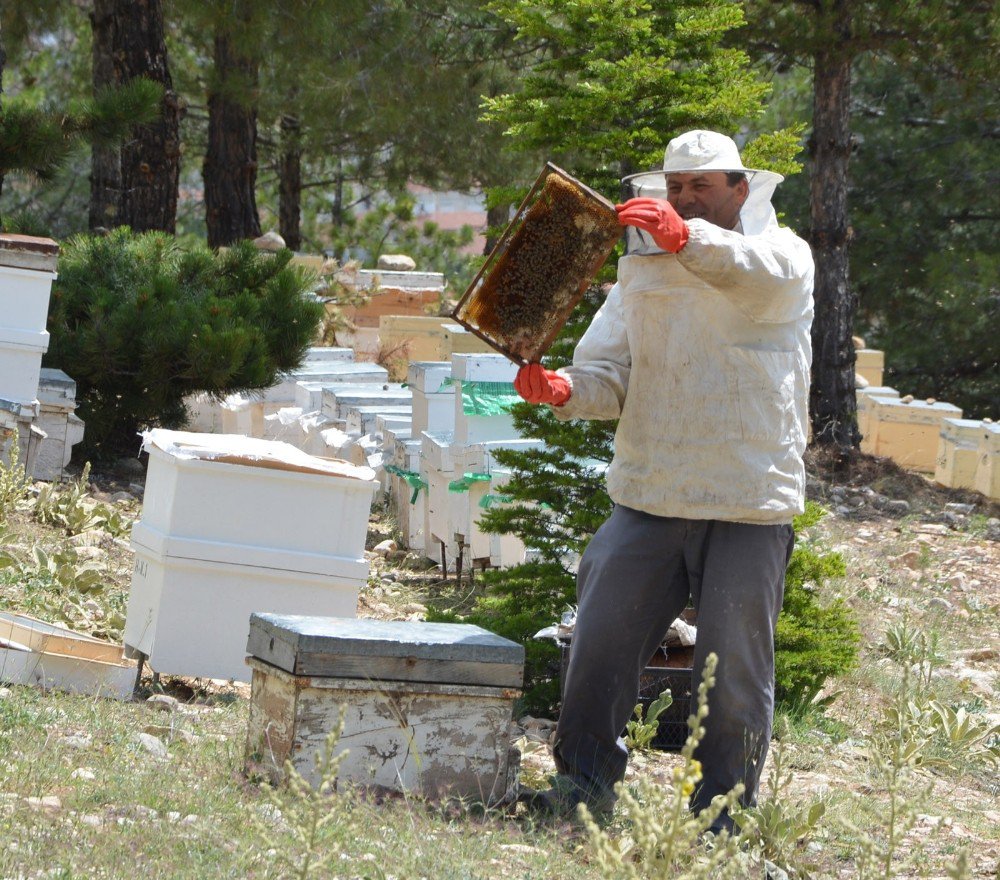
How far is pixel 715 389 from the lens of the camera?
11.4 feet

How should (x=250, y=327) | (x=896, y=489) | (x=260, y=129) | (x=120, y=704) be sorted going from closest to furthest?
(x=120, y=704), (x=250, y=327), (x=896, y=489), (x=260, y=129)

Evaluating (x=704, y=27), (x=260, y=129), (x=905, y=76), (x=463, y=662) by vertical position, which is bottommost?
(x=463, y=662)

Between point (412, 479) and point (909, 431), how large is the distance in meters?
7.24

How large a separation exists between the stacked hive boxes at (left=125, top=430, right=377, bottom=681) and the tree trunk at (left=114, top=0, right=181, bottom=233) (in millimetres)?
6543

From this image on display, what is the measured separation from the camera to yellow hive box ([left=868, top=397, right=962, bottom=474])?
13.4 m

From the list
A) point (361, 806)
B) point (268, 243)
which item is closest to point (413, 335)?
A: point (268, 243)

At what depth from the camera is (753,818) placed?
3.29m

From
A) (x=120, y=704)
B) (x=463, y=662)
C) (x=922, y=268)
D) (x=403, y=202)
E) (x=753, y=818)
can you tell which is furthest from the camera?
(x=403, y=202)

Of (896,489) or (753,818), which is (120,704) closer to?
(753,818)

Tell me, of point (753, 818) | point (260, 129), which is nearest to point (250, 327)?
point (753, 818)

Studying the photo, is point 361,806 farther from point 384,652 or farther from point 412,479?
point 412,479

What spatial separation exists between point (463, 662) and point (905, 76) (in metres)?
17.0

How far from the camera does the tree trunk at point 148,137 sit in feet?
34.0

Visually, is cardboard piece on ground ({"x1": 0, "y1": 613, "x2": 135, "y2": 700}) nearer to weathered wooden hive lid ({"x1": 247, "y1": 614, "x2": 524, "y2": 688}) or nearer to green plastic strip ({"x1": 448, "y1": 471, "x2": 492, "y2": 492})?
weathered wooden hive lid ({"x1": 247, "y1": 614, "x2": 524, "y2": 688})
